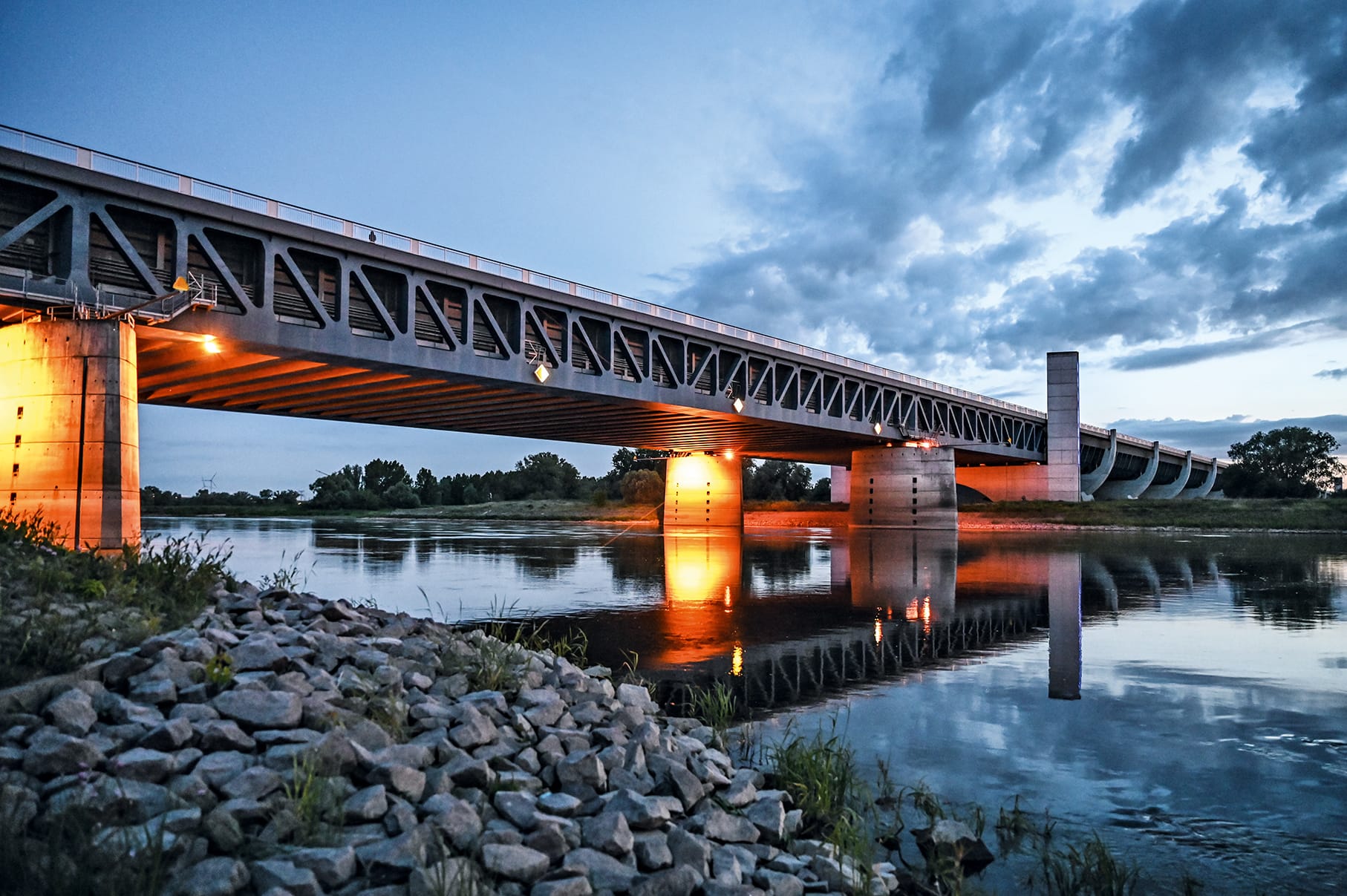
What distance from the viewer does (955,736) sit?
372 inches

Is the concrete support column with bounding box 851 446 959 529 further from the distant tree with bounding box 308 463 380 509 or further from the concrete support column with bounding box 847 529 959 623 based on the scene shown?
the distant tree with bounding box 308 463 380 509

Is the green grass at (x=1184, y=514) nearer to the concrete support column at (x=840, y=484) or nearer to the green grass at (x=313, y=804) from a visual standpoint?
the concrete support column at (x=840, y=484)

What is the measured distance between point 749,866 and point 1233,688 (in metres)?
10.2

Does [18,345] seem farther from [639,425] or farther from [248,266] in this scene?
[639,425]

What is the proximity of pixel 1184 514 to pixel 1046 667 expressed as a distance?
8382 centimetres

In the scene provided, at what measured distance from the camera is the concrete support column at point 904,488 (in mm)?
75938

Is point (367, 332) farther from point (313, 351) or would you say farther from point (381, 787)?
point (381, 787)

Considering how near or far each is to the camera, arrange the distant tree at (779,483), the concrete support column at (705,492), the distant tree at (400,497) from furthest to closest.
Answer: the distant tree at (400,497), the distant tree at (779,483), the concrete support column at (705,492)

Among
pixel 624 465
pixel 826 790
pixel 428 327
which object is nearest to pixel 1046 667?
pixel 826 790

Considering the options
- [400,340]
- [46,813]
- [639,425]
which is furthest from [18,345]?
[639,425]

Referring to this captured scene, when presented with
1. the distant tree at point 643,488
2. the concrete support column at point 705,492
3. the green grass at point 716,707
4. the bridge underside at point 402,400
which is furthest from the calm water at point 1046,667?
the distant tree at point 643,488

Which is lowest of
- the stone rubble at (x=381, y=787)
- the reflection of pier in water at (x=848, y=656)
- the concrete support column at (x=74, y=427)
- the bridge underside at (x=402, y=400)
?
the reflection of pier in water at (x=848, y=656)

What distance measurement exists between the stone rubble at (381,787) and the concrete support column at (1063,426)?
104 m

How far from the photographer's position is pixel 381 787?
5488mm
